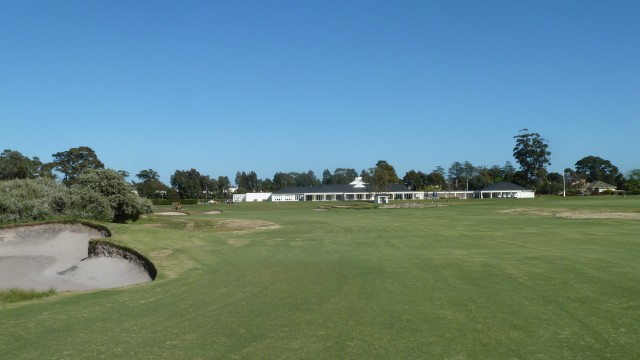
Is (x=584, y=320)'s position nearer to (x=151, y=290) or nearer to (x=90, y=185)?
(x=151, y=290)

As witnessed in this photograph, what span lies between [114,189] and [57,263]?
15047 millimetres

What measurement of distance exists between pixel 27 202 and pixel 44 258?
11.2 m

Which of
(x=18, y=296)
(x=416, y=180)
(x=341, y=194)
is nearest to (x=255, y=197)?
(x=341, y=194)

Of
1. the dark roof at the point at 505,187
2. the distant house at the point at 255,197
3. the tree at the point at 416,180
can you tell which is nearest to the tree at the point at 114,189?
the distant house at the point at 255,197

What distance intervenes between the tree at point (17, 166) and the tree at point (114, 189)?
234ft

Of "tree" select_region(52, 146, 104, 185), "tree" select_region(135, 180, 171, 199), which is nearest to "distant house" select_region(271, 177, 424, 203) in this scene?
"tree" select_region(135, 180, 171, 199)

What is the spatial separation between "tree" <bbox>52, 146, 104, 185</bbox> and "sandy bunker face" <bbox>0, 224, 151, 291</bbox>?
97.2m

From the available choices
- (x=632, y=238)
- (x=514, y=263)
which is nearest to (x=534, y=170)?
(x=632, y=238)

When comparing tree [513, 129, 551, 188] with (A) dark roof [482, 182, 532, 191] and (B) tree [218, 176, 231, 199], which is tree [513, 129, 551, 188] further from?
(B) tree [218, 176, 231, 199]

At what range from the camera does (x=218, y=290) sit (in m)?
13.4

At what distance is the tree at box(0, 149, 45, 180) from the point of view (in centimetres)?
10181

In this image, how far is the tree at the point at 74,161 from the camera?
12069 cm

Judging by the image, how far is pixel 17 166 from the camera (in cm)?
10362

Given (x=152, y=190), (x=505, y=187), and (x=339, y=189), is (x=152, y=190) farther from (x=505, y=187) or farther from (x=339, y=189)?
(x=505, y=187)
